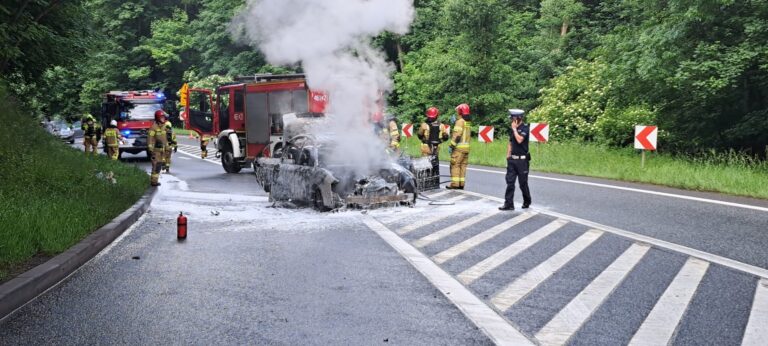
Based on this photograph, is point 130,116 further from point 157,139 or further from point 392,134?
point 392,134

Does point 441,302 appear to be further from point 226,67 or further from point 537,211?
point 226,67

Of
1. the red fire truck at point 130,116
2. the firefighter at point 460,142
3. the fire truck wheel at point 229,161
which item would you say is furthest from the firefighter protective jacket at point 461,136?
the red fire truck at point 130,116

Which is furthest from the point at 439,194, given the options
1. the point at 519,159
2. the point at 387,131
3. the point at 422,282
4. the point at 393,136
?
the point at 422,282

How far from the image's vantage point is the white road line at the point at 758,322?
432cm

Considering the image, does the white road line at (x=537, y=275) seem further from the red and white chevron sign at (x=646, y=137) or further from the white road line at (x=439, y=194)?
the red and white chevron sign at (x=646, y=137)

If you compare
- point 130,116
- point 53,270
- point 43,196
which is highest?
point 130,116

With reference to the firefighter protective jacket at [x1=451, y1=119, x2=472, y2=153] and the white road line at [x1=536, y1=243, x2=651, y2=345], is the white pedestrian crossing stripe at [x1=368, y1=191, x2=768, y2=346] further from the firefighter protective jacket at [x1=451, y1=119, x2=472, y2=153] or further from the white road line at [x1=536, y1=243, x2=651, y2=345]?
the firefighter protective jacket at [x1=451, y1=119, x2=472, y2=153]

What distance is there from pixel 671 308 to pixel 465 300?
1.56m

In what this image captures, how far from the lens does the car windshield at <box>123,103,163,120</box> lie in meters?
26.7

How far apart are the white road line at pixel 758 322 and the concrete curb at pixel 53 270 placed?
5.24 m

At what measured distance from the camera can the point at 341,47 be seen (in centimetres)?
1171

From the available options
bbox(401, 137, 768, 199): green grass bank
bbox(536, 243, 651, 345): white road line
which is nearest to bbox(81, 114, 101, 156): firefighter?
bbox(401, 137, 768, 199): green grass bank

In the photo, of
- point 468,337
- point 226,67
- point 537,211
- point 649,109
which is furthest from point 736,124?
point 226,67

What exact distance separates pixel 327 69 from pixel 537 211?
14.8 ft
